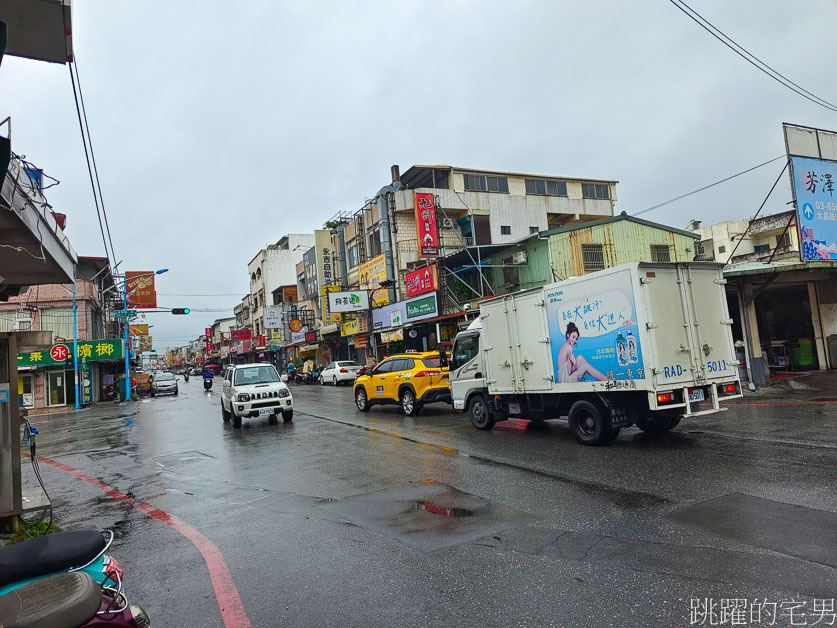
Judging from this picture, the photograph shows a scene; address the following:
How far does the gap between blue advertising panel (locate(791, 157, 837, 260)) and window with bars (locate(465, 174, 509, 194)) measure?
21.4 meters

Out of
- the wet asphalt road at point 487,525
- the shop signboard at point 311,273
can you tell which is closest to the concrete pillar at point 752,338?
the wet asphalt road at point 487,525

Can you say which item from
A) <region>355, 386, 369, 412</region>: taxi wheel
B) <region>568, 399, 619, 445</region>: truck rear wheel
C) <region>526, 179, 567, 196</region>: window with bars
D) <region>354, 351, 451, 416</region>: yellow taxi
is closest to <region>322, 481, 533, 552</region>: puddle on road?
<region>568, 399, 619, 445</region>: truck rear wheel

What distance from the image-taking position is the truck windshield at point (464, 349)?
12.2 meters

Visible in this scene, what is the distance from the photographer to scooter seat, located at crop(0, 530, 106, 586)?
110 inches

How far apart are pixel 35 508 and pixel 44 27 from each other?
653 centimetres

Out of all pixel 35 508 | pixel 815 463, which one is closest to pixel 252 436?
pixel 35 508

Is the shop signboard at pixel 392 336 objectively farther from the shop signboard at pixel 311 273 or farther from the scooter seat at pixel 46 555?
the scooter seat at pixel 46 555

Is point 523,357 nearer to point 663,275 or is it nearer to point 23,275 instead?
point 663,275

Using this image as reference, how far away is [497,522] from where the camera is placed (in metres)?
A: 5.39

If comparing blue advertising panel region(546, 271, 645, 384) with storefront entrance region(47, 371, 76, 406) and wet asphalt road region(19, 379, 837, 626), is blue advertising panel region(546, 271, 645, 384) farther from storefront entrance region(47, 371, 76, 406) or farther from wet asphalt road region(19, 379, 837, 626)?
storefront entrance region(47, 371, 76, 406)

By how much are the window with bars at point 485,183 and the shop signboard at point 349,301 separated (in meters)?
10.4

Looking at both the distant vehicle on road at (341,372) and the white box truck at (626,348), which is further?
the distant vehicle on road at (341,372)

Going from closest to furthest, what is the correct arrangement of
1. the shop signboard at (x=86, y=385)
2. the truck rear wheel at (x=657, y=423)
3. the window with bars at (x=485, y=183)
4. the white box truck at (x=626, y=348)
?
1. the white box truck at (x=626, y=348)
2. the truck rear wheel at (x=657, y=423)
3. the shop signboard at (x=86, y=385)
4. the window with bars at (x=485, y=183)

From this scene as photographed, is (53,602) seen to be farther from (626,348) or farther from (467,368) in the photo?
(467,368)
